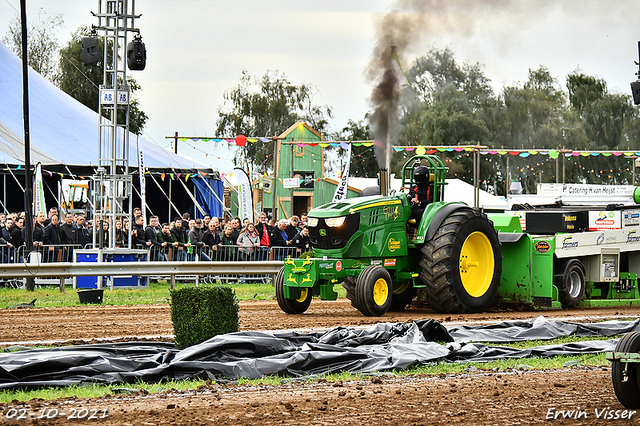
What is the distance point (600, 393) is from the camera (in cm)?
714

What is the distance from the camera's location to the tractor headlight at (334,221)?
13.5 metres

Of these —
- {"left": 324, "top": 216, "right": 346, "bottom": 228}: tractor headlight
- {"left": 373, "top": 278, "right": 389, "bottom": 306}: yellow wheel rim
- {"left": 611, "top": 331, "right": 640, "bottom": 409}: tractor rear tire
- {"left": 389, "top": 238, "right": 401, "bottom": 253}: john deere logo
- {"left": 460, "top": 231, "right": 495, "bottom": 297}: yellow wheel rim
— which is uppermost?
{"left": 324, "top": 216, "right": 346, "bottom": 228}: tractor headlight

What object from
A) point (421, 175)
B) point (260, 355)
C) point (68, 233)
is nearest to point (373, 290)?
point (421, 175)

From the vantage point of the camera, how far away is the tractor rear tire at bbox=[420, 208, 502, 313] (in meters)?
13.6

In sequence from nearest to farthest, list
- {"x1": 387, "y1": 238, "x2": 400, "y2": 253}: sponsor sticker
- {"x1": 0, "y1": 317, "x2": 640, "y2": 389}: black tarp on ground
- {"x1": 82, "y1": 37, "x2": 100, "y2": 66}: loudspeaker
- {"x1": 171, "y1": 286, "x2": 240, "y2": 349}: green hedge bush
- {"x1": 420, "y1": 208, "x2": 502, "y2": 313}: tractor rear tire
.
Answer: {"x1": 0, "y1": 317, "x2": 640, "y2": 389}: black tarp on ground < {"x1": 171, "y1": 286, "x2": 240, "y2": 349}: green hedge bush < {"x1": 420, "y1": 208, "x2": 502, "y2": 313}: tractor rear tire < {"x1": 387, "y1": 238, "x2": 400, "y2": 253}: sponsor sticker < {"x1": 82, "y1": 37, "x2": 100, "y2": 66}: loudspeaker

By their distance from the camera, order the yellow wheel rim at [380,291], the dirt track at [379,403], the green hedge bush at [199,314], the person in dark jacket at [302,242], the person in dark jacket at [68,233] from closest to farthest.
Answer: the dirt track at [379,403] → the green hedge bush at [199,314] → the yellow wheel rim at [380,291] → the person in dark jacket at [68,233] → the person in dark jacket at [302,242]

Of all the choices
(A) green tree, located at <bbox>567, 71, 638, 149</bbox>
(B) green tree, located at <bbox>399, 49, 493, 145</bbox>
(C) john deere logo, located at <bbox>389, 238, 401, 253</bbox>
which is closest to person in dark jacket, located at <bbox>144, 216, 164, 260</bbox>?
(C) john deere logo, located at <bbox>389, 238, 401, 253</bbox>

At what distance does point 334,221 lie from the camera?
13539 millimetres

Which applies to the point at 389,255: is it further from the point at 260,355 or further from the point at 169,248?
the point at 169,248

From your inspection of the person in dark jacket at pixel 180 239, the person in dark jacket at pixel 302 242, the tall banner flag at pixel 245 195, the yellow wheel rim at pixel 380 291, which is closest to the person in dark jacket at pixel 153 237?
the person in dark jacket at pixel 180 239

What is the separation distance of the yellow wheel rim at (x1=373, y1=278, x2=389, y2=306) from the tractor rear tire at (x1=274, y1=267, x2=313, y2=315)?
4.03 feet

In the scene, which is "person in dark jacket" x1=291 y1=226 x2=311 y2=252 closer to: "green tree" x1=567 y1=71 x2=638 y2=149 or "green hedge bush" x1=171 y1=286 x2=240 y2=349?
"green hedge bush" x1=171 y1=286 x2=240 y2=349

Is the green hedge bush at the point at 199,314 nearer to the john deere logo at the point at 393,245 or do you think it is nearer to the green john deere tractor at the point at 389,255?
the green john deere tractor at the point at 389,255

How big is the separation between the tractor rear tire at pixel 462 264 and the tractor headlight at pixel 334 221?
1.43 m
